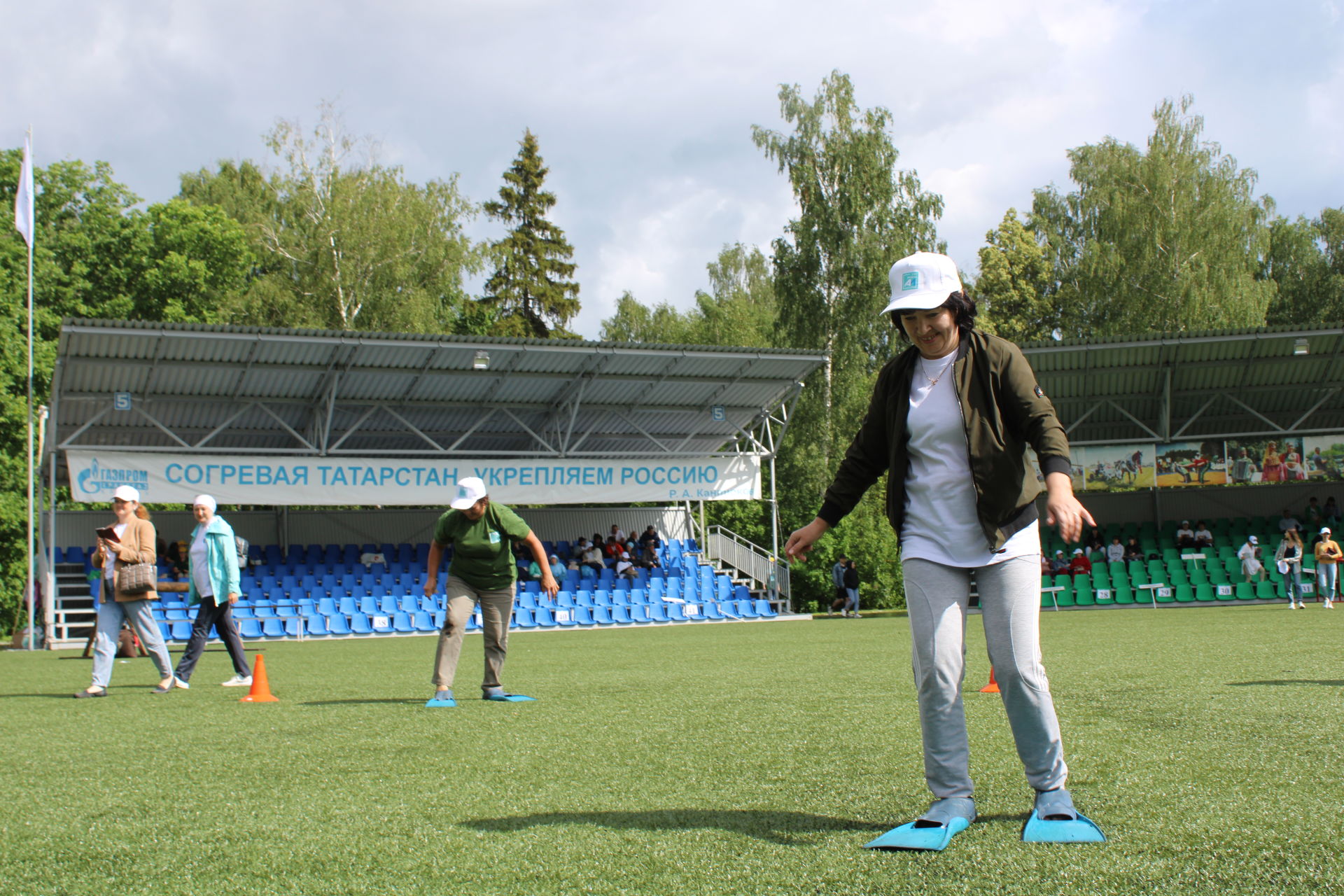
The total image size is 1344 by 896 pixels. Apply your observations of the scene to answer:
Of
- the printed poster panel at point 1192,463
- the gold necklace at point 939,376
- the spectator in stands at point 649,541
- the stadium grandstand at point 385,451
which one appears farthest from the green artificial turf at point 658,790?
the printed poster panel at point 1192,463

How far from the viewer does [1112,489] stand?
28766mm

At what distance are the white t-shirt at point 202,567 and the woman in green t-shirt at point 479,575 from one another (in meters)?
2.61

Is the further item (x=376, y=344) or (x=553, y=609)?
(x=553, y=609)

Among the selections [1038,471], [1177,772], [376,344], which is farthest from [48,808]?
[376,344]

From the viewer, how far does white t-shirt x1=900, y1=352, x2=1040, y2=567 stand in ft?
11.2

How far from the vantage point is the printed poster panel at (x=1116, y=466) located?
1136 inches

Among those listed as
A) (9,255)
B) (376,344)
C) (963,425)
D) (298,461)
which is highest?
(9,255)

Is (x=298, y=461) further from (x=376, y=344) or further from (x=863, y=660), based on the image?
(x=863, y=660)

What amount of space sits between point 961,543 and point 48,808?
3.51m

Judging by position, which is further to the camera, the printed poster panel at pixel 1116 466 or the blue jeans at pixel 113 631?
the printed poster panel at pixel 1116 466

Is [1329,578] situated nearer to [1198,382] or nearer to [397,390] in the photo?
[1198,382]

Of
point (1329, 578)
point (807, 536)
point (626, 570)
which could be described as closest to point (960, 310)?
point (807, 536)

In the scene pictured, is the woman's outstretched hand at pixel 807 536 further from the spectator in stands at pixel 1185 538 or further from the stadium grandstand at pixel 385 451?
the spectator in stands at pixel 1185 538

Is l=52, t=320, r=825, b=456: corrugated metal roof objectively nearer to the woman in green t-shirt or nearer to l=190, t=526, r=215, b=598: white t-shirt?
l=190, t=526, r=215, b=598: white t-shirt
